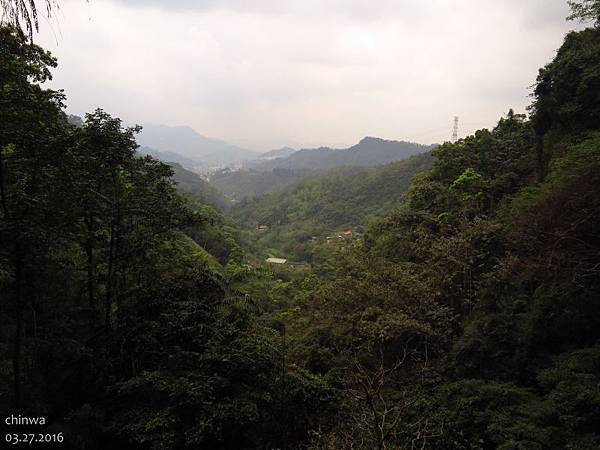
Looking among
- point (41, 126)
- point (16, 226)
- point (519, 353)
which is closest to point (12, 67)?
point (41, 126)

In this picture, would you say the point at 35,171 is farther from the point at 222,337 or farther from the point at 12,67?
the point at 222,337

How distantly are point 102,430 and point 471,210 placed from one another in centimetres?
1390

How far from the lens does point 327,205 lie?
271 ft

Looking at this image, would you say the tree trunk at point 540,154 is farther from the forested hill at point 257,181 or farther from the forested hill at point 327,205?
the forested hill at point 257,181

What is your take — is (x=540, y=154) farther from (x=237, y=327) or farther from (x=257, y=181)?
(x=257, y=181)

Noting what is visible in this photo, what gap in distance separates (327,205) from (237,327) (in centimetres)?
7462

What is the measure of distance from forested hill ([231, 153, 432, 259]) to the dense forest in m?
51.5

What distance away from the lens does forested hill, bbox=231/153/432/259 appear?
231 feet

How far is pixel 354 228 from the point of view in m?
65.8

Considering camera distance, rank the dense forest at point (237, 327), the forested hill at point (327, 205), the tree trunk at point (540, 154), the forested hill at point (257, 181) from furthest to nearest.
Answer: the forested hill at point (257, 181) → the forested hill at point (327, 205) → the tree trunk at point (540, 154) → the dense forest at point (237, 327)

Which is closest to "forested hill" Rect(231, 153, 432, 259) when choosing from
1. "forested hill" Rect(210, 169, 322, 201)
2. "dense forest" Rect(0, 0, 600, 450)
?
"forested hill" Rect(210, 169, 322, 201)

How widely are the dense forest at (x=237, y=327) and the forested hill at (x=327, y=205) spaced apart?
2028 inches

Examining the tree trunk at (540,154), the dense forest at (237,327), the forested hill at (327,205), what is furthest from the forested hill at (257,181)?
the dense forest at (237,327)

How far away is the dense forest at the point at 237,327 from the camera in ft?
20.2
